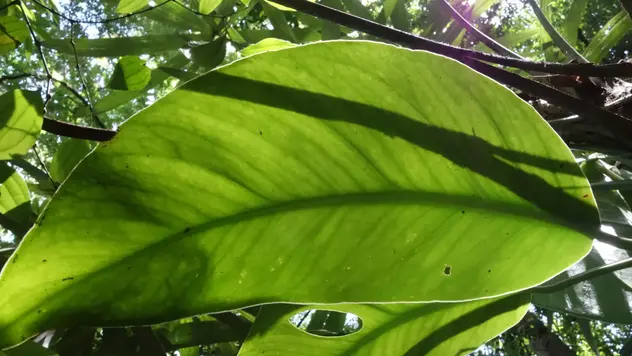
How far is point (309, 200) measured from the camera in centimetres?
30

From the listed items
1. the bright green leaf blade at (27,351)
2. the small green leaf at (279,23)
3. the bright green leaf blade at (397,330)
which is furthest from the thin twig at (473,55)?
the small green leaf at (279,23)

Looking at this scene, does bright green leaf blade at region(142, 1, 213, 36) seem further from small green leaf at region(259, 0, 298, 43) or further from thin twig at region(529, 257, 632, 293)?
thin twig at region(529, 257, 632, 293)

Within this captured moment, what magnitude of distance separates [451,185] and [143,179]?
18 centimetres

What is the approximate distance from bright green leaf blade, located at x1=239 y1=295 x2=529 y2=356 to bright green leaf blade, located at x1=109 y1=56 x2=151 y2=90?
1.45 ft

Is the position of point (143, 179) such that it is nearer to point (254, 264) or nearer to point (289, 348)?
point (254, 264)

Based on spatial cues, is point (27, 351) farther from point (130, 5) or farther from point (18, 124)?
point (130, 5)

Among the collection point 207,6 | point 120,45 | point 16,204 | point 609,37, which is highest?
point 609,37

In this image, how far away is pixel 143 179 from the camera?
0.84ft

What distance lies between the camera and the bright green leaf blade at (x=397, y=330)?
0.46 meters

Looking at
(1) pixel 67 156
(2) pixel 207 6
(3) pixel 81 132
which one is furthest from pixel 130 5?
(3) pixel 81 132

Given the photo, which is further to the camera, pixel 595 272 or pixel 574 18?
pixel 574 18

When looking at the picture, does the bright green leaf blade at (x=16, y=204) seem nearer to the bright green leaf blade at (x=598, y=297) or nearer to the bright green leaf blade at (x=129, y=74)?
the bright green leaf blade at (x=129, y=74)

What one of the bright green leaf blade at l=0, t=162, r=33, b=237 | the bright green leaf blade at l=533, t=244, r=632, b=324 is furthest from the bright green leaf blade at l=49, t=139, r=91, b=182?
the bright green leaf blade at l=533, t=244, r=632, b=324

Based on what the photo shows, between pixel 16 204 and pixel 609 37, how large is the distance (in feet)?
3.03
